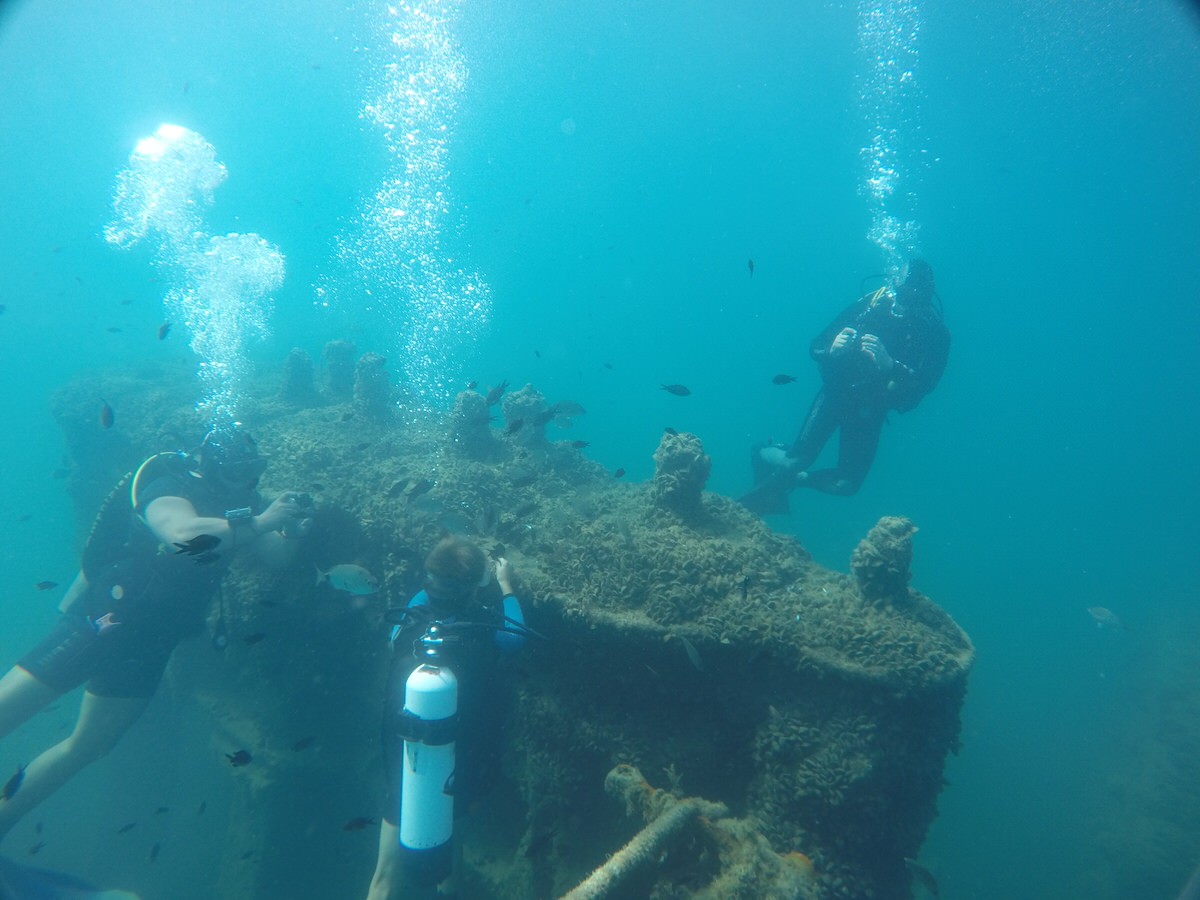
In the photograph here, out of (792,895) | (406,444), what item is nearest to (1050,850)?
(792,895)

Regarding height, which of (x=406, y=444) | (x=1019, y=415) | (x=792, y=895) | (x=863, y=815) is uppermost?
(x=1019, y=415)

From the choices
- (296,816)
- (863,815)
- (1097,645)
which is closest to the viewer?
(863,815)

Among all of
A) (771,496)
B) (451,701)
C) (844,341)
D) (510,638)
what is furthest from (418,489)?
(844,341)

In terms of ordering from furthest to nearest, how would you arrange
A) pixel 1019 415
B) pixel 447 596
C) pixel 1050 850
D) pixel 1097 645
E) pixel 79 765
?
pixel 1019 415 → pixel 1097 645 → pixel 1050 850 → pixel 79 765 → pixel 447 596

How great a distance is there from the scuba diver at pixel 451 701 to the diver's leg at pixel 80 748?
3.94m

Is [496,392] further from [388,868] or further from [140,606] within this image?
[388,868]

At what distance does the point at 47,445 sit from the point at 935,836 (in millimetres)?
95670

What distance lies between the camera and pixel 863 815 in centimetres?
430

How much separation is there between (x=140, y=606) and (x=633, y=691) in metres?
5.92

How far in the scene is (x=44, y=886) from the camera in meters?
5.07

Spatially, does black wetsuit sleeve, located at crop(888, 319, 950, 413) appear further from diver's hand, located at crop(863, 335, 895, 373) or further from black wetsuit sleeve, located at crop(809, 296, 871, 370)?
black wetsuit sleeve, located at crop(809, 296, 871, 370)

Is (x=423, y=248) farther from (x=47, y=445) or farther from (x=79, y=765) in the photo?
(x=47, y=445)

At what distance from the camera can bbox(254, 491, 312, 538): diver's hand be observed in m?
6.25

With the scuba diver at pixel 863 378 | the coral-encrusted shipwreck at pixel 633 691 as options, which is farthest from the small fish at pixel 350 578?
the scuba diver at pixel 863 378
